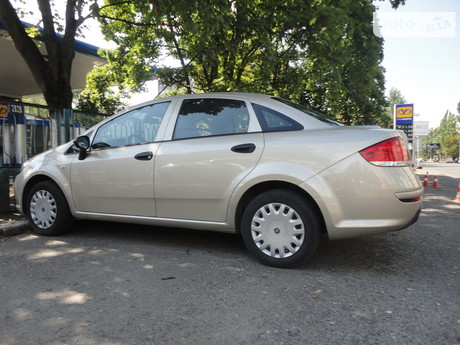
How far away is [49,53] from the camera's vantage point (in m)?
7.12

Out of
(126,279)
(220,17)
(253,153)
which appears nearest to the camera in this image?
(126,279)

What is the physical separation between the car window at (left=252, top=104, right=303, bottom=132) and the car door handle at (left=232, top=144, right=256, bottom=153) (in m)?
0.22

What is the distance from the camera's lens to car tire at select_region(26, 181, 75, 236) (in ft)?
15.1

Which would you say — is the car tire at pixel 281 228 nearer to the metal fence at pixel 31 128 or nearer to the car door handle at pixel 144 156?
the car door handle at pixel 144 156

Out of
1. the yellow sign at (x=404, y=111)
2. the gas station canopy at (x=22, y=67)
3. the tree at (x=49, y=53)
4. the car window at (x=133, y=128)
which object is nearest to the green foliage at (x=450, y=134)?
the yellow sign at (x=404, y=111)

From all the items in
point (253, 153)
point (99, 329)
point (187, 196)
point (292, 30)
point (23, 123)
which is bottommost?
point (99, 329)

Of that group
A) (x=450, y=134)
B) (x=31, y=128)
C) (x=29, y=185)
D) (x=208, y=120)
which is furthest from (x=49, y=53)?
(x=450, y=134)

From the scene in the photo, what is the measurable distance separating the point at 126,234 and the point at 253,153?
7.64 ft

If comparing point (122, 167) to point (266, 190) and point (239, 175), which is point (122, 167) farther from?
point (266, 190)

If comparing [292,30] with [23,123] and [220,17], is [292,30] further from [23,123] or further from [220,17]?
[23,123]

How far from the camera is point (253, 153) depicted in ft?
11.6

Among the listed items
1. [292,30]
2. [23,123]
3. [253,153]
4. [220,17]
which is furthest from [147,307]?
[292,30]

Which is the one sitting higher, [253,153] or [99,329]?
[253,153]

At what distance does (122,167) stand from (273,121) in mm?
1820
